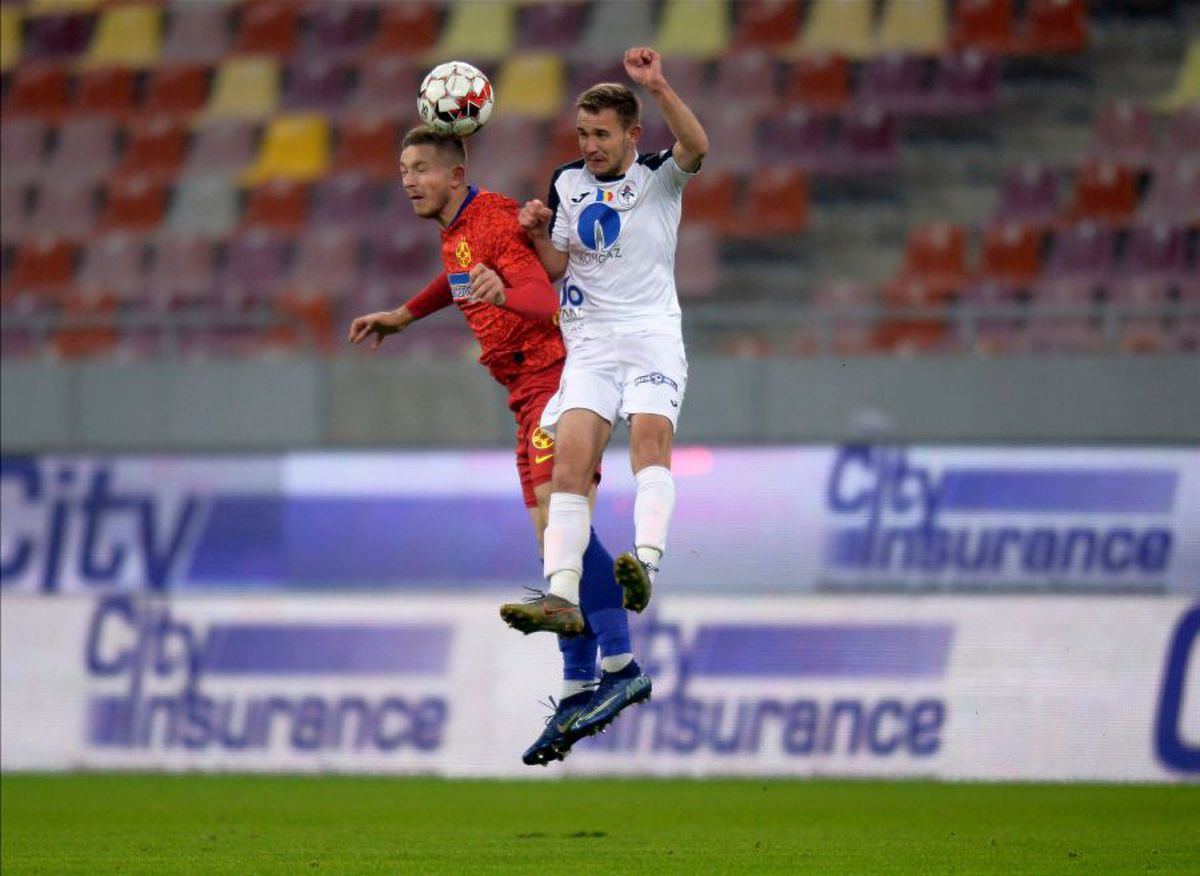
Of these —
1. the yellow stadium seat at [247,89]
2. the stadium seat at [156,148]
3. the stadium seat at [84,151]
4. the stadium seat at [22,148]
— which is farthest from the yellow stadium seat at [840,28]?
the stadium seat at [22,148]

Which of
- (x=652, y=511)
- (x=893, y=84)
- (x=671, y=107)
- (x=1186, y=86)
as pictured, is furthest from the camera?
(x=893, y=84)

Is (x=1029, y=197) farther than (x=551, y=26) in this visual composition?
No

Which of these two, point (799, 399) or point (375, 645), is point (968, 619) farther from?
point (375, 645)

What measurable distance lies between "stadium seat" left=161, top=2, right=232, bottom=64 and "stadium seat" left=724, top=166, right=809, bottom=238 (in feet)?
19.6

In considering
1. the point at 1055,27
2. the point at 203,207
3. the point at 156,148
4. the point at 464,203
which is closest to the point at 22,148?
the point at 156,148

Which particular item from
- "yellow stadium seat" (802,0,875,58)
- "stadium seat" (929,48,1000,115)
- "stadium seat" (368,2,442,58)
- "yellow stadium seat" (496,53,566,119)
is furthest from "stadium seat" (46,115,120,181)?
"stadium seat" (929,48,1000,115)

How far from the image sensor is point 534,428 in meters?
7.38

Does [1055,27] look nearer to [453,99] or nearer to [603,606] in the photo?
[453,99]

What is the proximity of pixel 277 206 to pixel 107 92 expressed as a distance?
284 cm

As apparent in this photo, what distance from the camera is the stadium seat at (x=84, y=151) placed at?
19.2 m

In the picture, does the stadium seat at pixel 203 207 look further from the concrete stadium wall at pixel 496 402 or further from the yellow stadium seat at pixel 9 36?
the concrete stadium wall at pixel 496 402

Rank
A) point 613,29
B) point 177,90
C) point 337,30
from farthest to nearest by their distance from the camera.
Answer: point 337,30, point 177,90, point 613,29

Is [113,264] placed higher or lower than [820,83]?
lower

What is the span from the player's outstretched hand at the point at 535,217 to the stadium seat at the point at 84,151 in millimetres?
12913
